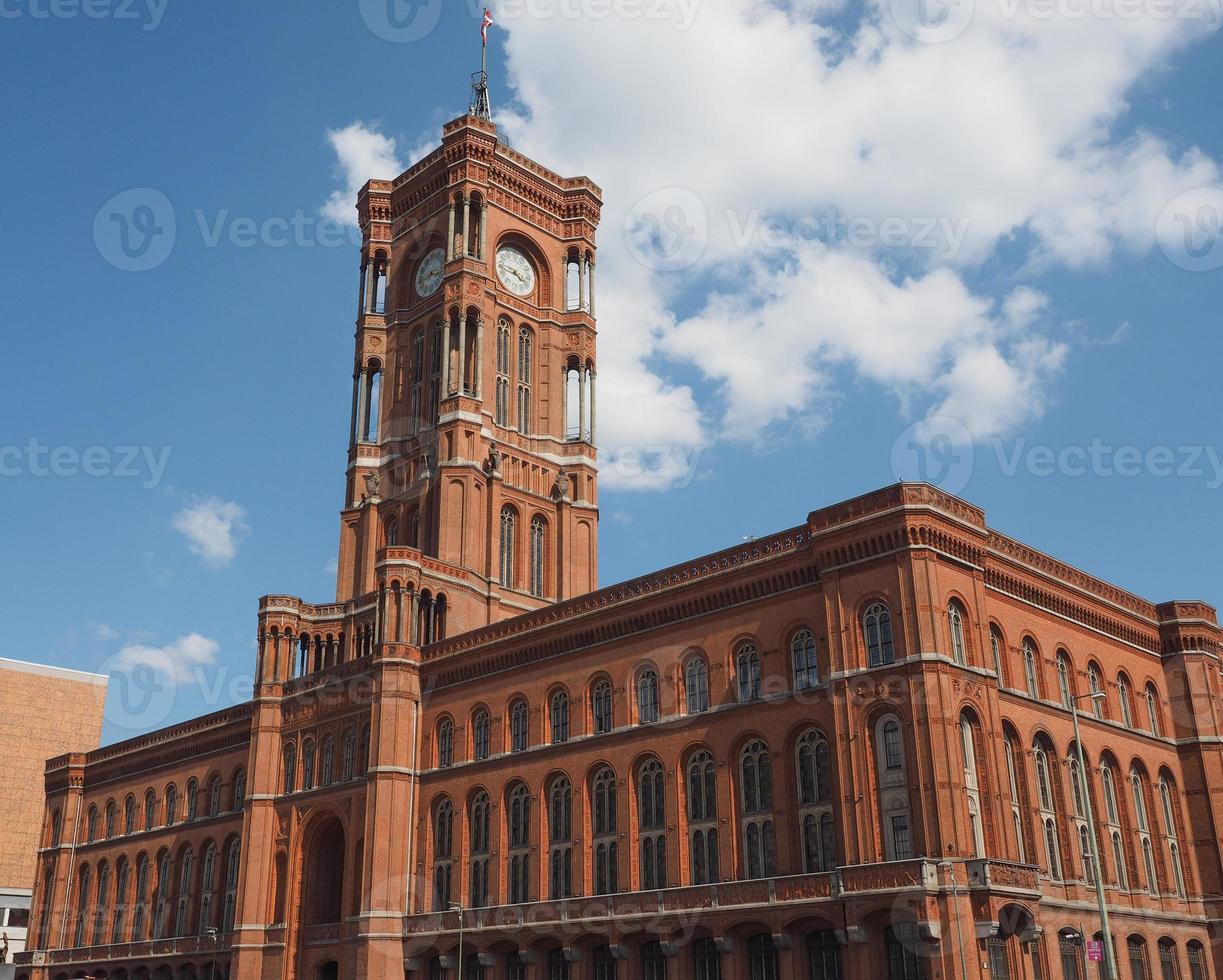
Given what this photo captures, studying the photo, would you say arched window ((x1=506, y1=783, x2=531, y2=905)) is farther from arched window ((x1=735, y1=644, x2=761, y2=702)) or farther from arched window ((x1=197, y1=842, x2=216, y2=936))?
arched window ((x1=197, y1=842, x2=216, y2=936))

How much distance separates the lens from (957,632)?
48188mm

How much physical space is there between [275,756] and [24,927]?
171 ft

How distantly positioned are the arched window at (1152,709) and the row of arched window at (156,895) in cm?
4889

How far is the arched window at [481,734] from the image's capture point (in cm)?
6253

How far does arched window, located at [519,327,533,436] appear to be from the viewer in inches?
3374

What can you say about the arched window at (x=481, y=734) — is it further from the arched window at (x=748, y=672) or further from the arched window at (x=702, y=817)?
the arched window at (x=748, y=672)

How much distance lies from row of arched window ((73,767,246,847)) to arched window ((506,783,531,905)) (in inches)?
818

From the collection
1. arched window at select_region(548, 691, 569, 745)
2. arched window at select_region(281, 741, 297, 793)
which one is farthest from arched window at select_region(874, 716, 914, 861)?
arched window at select_region(281, 741, 297, 793)

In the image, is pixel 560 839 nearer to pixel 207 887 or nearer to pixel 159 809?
pixel 207 887

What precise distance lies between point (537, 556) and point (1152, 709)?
125ft

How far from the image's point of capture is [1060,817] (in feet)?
169

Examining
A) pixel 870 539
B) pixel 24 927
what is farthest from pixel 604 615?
pixel 24 927

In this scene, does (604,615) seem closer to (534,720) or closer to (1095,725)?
(534,720)

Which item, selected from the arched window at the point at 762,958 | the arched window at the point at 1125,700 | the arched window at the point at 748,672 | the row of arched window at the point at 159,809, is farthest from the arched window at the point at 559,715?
the arched window at the point at 1125,700
